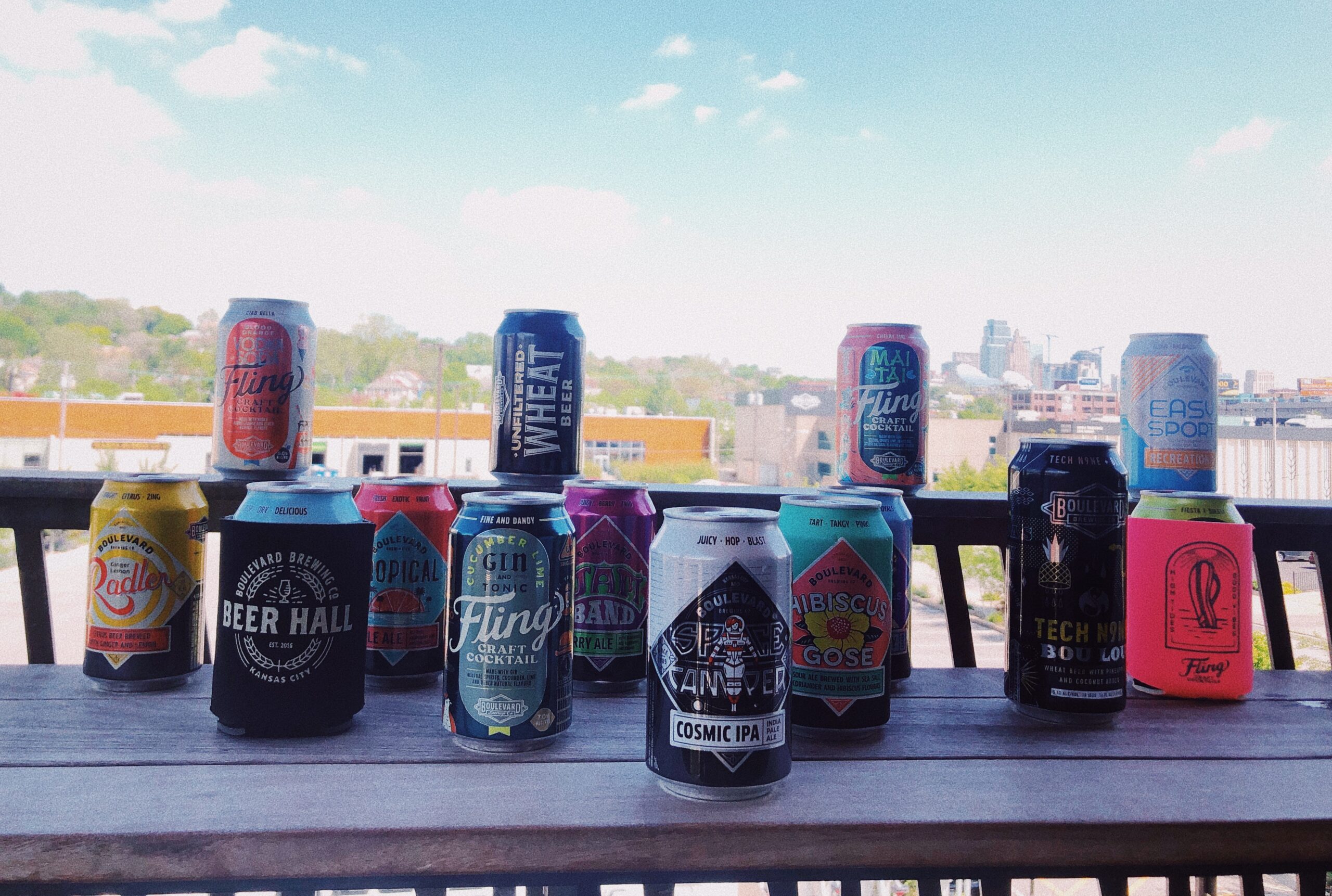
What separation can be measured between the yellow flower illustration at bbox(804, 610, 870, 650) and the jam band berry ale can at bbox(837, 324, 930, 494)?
0.45m

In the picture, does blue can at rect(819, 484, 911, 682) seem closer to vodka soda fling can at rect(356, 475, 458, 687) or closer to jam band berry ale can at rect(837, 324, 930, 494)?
jam band berry ale can at rect(837, 324, 930, 494)

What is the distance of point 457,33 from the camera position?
29.8m

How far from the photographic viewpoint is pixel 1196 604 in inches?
39.0

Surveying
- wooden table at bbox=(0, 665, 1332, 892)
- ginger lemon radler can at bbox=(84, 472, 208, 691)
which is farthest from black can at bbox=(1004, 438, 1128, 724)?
ginger lemon radler can at bbox=(84, 472, 208, 691)

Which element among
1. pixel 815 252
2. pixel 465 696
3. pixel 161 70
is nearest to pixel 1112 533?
pixel 465 696

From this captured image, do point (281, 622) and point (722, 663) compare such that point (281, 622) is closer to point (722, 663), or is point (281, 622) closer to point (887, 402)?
point (722, 663)

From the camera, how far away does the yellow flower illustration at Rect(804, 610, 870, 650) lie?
792 millimetres

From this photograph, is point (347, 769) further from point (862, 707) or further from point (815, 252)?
point (815, 252)

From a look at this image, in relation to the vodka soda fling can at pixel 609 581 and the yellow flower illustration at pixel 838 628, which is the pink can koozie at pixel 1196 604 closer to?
the yellow flower illustration at pixel 838 628

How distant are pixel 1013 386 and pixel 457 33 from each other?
1162 inches

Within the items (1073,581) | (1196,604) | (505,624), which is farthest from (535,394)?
(1196,604)

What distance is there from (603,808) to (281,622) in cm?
37

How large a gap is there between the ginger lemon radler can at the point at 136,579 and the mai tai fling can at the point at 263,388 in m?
0.24

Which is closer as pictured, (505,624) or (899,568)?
(505,624)
